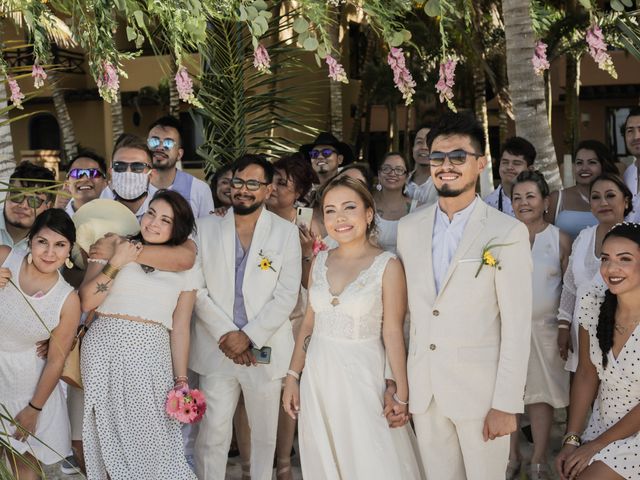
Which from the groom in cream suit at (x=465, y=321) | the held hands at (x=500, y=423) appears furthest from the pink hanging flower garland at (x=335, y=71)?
the held hands at (x=500, y=423)

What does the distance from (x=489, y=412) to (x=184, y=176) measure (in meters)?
3.53

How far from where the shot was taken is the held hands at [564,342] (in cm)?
613

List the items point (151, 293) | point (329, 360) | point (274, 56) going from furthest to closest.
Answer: point (274, 56), point (151, 293), point (329, 360)

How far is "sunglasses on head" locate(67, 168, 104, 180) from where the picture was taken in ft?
20.7

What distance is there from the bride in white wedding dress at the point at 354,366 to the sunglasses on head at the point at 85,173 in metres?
2.37

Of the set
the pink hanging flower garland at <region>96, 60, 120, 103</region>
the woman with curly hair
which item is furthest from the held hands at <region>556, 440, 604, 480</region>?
the pink hanging flower garland at <region>96, 60, 120, 103</region>

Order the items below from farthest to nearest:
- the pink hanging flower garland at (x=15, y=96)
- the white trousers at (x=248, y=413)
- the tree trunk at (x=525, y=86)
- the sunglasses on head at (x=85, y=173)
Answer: the tree trunk at (x=525, y=86) < the sunglasses on head at (x=85, y=173) < the white trousers at (x=248, y=413) < the pink hanging flower garland at (x=15, y=96)

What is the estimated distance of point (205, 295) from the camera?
5.68 metres

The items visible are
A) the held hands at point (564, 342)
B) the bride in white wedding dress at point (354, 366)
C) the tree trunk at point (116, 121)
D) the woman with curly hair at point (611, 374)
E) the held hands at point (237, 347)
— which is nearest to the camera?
the woman with curly hair at point (611, 374)

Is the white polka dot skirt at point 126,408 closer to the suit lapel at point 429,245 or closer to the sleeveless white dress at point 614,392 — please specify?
the suit lapel at point 429,245

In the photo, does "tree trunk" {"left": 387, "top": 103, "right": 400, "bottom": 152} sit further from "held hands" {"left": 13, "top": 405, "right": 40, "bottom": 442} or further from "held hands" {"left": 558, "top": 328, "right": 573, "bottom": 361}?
"held hands" {"left": 13, "top": 405, "right": 40, "bottom": 442}

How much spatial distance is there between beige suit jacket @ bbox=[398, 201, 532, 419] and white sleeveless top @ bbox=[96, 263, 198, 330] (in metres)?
1.76

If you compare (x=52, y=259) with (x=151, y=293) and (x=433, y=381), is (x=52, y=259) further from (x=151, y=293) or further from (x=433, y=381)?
(x=433, y=381)

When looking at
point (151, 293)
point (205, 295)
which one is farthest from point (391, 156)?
point (151, 293)
